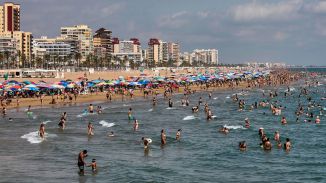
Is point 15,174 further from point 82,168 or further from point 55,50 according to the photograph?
point 55,50

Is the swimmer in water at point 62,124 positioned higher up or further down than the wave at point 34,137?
higher up

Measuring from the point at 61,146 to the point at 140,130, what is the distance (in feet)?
32.4

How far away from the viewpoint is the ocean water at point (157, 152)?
22.8 meters

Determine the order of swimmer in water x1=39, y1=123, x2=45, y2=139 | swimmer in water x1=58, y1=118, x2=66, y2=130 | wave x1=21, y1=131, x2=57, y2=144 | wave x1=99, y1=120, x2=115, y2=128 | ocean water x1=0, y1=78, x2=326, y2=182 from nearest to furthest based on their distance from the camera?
ocean water x1=0, y1=78, x2=326, y2=182 → wave x1=21, y1=131, x2=57, y2=144 → swimmer in water x1=39, y1=123, x2=45, y2=139 → swimmer in water x1=58, y1=118, x2=66, y2=130 → wave x1=99, y1=120, x2=115, y2=128

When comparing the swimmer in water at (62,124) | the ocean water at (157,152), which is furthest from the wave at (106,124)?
the swimmer in water at (62,124)

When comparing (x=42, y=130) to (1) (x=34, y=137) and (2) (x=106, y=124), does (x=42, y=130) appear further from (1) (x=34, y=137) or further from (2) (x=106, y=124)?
(2) (x=106, y=124)

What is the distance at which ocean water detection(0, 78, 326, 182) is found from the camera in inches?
899

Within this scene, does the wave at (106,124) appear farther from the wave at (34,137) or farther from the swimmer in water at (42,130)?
the swimmer in water at (42,130)

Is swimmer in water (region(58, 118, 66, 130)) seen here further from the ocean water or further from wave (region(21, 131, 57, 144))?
wave (region(21, 131, 57, 144))

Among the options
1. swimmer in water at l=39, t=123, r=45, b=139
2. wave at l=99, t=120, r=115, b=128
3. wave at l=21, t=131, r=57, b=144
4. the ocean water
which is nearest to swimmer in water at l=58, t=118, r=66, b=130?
the ocean water

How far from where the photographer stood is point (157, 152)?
28922 mm

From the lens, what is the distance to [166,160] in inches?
1046

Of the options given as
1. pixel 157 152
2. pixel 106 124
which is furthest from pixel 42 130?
pixel 106 124

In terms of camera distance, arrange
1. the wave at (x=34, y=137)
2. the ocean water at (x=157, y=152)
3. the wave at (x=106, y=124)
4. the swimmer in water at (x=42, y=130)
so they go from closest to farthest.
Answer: the ocean water at (x=157, y=152)
the wave at (x=34, y=137)
the swimmer in water at (x=42, y=130)
the wave at (x=106, y=124)
